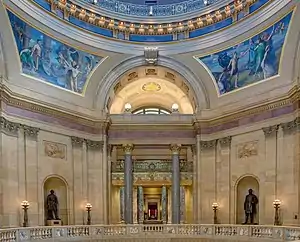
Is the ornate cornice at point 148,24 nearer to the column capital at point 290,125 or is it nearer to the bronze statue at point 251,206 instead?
the column capital at point 290,125

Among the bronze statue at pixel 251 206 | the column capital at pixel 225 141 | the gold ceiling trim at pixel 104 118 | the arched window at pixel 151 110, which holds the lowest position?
the bronze statue at pixel 251 206

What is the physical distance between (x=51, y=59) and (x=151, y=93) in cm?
1031

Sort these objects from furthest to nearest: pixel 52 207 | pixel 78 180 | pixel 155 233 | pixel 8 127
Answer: pixel 78 180, pixel 52 207, pixel 155 233, pixel 8 127

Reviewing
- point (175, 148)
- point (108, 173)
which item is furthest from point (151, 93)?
point (108, 173)

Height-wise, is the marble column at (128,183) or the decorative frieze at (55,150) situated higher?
the decorative frieze at (55,150)

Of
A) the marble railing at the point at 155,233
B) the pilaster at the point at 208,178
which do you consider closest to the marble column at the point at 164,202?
the pilaster at the point at 208,178

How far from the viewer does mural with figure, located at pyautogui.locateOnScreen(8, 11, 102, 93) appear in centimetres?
2172

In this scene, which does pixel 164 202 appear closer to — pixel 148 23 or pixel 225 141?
pixel 225 141

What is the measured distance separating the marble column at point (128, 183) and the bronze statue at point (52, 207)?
196 inches

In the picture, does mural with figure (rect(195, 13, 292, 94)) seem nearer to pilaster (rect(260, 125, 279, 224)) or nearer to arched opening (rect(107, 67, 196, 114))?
arched opening (rect(107, 67, 196, 114))

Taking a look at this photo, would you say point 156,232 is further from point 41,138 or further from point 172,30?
point 172,30

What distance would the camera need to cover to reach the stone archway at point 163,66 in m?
26.8

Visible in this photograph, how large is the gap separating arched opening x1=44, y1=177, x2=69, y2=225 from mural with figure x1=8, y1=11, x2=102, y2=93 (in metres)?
5.22

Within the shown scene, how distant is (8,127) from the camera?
20.4 metres
